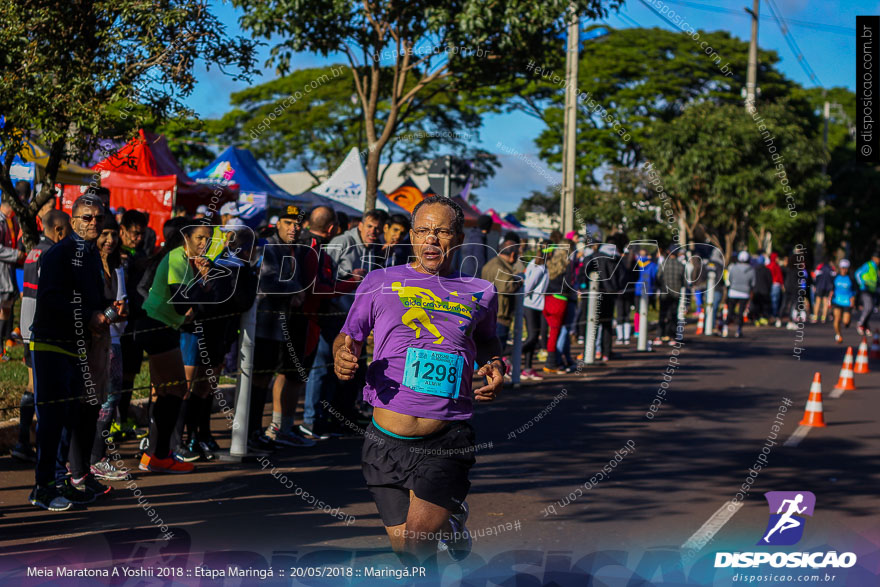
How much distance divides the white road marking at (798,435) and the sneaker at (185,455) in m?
5.33

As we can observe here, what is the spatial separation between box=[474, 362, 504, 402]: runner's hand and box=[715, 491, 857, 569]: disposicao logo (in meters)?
2.08

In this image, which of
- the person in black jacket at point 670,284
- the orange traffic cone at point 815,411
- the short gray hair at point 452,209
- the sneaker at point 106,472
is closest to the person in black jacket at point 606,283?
the person in black jacket at point 670,284

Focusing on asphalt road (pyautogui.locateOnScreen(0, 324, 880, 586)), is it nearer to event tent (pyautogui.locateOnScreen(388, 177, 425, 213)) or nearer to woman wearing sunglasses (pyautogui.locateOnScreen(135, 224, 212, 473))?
woman wearing sunglasses (pyautogui.locateOnScreen(135, 224, 212, 473))

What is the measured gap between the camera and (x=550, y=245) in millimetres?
12578

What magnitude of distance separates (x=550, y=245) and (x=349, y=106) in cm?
2561

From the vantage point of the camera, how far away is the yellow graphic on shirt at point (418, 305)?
12.8 ft

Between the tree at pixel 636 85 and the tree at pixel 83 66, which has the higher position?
the tree at pixel 636 85

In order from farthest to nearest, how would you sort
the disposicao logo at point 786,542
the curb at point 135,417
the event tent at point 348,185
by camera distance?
the event tent at point 348,185, the curb at point 135,417, the disposicao logo at point 786,542

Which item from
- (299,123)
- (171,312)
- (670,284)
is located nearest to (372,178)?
(670,284)

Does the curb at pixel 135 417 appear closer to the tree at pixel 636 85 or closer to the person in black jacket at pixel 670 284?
the person in black jacket at pixel 670 284

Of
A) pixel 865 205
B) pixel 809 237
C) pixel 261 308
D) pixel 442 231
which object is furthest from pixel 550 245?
pixel 865 205

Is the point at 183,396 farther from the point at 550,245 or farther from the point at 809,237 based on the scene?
the point at 809,237

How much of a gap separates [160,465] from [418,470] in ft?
12.3

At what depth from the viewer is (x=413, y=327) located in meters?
3.90
